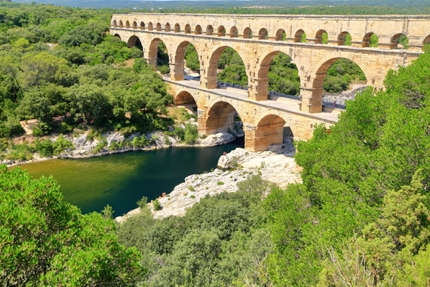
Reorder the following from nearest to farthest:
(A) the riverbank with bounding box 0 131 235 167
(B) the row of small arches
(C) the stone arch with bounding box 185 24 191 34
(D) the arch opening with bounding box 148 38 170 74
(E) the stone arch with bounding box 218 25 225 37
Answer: (B) the row of small arches
(A) the riverbank with bounding box 0 131 235 167
(E) the stone arch with bounding box 218 25 225 37
(C) the stone arch with bounding box 185 24 191 34
(D) the arch opening with bounding box 148 38 170 74

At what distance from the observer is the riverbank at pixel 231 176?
18.2m

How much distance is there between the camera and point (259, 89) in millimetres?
23938

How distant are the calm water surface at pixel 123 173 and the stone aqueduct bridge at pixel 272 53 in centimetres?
323

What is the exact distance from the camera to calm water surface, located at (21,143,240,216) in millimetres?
19922

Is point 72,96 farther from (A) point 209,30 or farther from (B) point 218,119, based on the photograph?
(A) point 209,30

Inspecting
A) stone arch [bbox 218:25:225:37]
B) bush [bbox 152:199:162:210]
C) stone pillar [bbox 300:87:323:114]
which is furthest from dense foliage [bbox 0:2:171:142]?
stone pillar [bbox 300:87:323:114]

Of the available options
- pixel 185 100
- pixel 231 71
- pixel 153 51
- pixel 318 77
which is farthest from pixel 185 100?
pixel 318 77

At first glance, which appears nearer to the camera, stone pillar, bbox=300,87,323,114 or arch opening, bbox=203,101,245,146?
stone pillar, bbox=300,87,323,114

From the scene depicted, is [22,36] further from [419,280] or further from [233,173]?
[419,280]

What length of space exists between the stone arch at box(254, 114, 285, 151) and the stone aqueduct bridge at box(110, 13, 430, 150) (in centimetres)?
6

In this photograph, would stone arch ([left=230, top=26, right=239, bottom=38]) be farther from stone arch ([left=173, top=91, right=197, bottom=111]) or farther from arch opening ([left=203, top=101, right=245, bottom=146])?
stone arch ([left=173, top=91, right=197, bottom=111])

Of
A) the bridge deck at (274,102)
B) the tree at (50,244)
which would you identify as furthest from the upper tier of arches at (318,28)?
the tree at (50,244)

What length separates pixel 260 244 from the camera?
34.6 ft

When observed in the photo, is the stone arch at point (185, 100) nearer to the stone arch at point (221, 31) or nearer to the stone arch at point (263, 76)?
the stone arch at point (221, 31)
